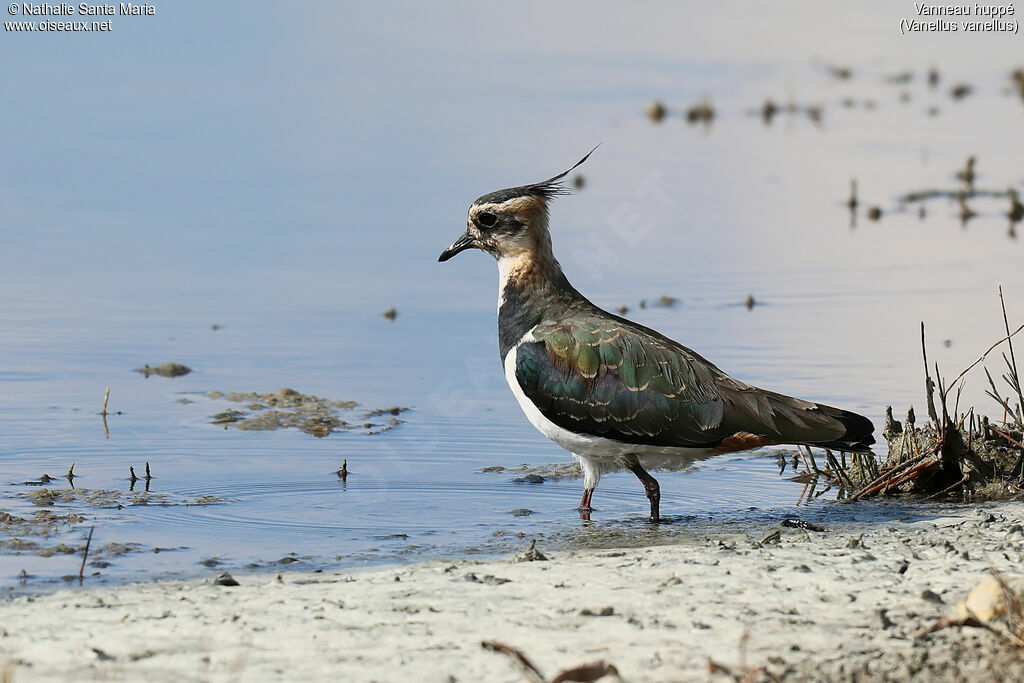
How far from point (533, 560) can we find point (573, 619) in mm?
1040

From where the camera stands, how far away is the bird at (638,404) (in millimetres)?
7527

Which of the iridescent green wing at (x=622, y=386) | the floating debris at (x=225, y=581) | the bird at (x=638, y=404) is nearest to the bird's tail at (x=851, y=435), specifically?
the bird at (x=638, y=404)

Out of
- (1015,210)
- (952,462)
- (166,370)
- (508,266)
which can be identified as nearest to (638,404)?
(508,266)

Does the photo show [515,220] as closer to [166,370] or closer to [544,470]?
[544,470]

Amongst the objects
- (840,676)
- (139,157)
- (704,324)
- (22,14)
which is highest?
(22,14)

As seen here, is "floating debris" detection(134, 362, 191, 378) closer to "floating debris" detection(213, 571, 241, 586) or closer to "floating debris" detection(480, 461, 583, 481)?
"floating debris" detection(480, 461, 583, 481)

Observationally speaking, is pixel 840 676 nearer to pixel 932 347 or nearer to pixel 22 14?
pixel 932 347

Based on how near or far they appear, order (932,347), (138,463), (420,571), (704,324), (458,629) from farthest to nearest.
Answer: (704,324), (932,347), (138,463), (420,571), (458,629)

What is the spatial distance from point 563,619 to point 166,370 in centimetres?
606

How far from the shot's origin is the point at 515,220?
27.5 feet

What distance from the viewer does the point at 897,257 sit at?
14.4 m

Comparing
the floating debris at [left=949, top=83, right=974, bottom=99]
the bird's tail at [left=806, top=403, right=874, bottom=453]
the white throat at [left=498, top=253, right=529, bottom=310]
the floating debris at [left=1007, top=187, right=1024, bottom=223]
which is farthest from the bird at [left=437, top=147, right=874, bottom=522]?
the floating debris at [left=949, top=83, right=974, bottom=99]

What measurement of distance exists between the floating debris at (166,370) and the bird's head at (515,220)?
329cm

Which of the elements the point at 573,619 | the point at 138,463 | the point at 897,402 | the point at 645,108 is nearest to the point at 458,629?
the point at 573,619
